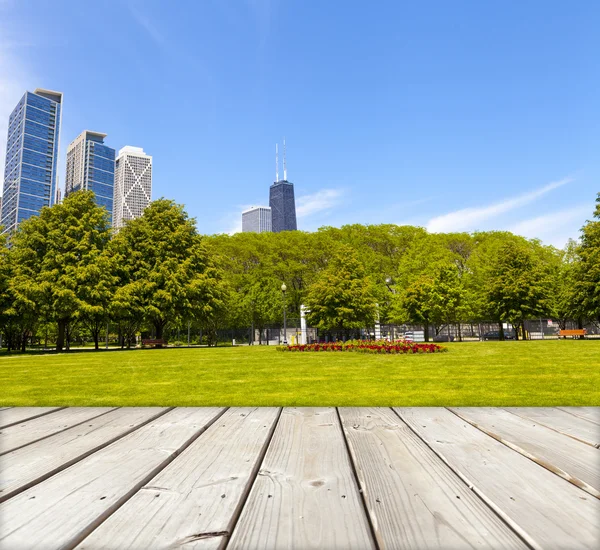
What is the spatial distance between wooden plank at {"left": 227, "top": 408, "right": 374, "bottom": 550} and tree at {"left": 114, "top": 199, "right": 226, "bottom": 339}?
30.1 meters

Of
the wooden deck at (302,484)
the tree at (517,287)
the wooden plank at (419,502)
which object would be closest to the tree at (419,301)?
the tree at (517,287)

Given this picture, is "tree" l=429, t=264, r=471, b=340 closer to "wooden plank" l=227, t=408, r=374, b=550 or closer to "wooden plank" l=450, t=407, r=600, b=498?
"wooden plank" l=450, t=407, r=600, b=498

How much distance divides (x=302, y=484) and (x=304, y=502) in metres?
0.22

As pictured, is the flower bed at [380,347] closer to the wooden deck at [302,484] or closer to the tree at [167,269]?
the tree at [167,269]

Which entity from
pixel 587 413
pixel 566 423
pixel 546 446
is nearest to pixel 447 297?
pixel 587 413

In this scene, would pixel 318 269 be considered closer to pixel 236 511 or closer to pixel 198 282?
pixel 198 282

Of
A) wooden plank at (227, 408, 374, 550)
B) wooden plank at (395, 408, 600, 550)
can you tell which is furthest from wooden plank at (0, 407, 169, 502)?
wooden plank at (395, 408, 600, 550)

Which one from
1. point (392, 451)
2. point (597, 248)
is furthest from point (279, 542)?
point (597, 248)

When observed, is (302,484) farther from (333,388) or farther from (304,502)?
(333,388)

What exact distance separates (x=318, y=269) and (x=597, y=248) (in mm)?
28047

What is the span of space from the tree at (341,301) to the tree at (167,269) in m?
8.54

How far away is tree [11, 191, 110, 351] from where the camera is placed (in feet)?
89.1

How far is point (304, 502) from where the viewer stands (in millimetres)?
1790

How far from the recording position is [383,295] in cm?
4456
